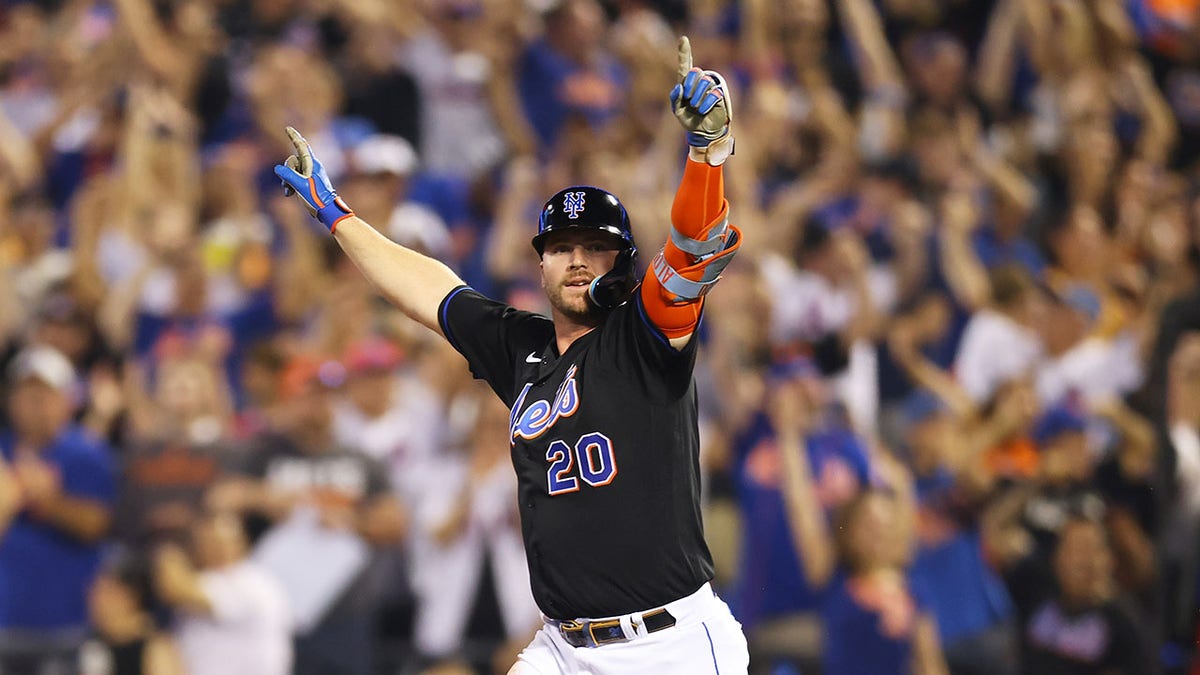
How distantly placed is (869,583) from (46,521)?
13.7 feet

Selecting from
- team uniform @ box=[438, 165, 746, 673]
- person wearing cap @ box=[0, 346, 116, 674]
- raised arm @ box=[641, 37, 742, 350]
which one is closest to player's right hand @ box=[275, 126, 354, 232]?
team uniform @ box=[438, 165, 746, 673]

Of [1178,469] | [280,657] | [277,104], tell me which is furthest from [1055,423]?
[277,104]

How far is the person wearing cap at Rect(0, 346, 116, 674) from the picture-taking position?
7.86 m

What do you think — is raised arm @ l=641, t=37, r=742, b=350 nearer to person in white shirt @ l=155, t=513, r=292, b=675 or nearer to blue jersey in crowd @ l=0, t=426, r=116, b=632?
person in white shirt @ l=155, t=513, r=292, b=675

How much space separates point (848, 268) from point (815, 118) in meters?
1.53

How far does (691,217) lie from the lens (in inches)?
150

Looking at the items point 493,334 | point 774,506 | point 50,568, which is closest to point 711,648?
point 493,334

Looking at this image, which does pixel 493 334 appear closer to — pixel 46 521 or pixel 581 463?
pixel 581 463

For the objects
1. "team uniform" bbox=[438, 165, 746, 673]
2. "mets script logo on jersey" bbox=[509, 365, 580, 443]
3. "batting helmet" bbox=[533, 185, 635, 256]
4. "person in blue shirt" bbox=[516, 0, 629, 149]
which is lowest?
"team uniform" bbox=[438, 165, 746, 673]

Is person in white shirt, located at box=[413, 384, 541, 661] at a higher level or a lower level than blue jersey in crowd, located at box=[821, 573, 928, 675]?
higher

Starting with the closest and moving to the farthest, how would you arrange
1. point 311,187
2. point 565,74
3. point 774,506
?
1. point 311,187
2. point 774,506
3. point 565,74

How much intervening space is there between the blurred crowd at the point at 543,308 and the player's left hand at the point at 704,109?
13.0ft

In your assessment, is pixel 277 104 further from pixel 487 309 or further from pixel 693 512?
pixel 693 512

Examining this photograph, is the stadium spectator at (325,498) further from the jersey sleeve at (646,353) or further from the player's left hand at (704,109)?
the player's left hand at (704,109)
